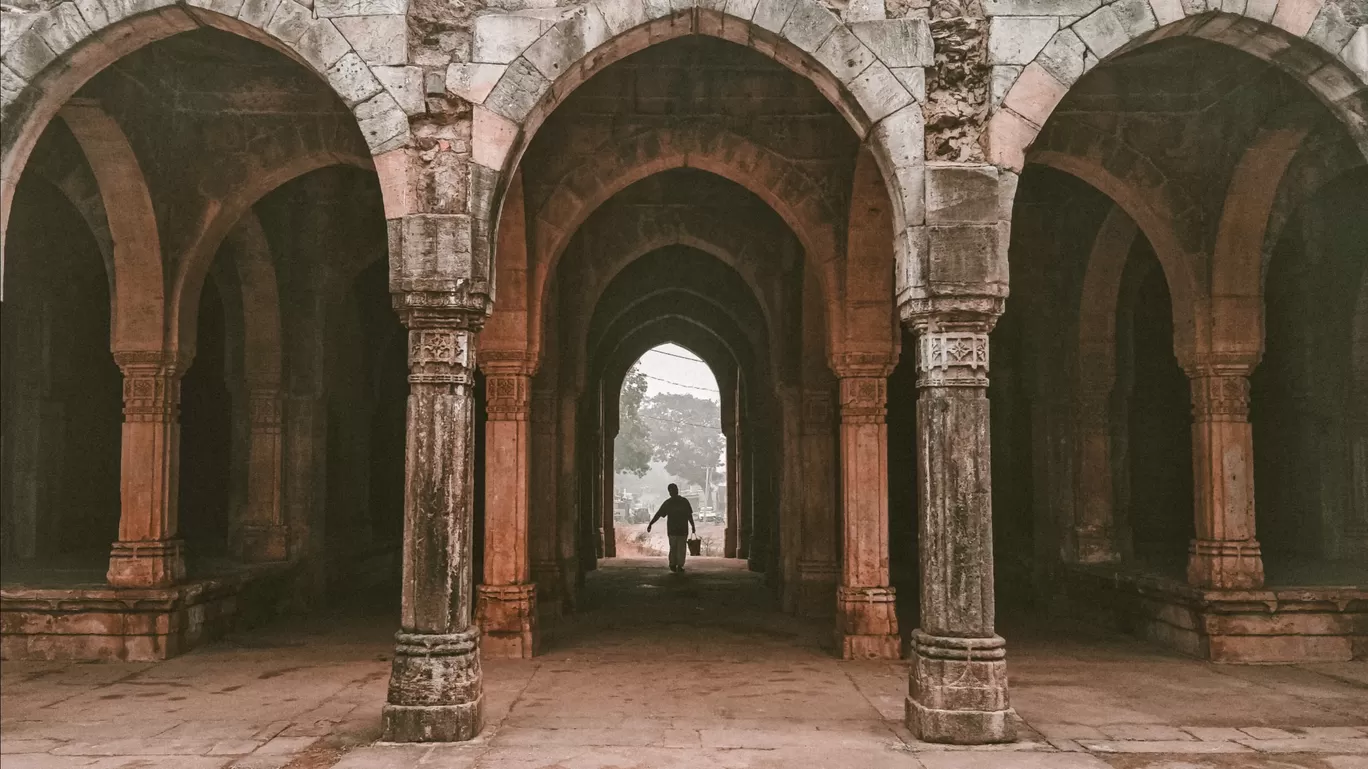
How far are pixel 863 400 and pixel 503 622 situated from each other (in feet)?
11.7

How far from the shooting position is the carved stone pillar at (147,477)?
901cm

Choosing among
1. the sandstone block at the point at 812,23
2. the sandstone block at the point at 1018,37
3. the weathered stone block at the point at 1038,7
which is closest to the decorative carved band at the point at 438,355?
the sandstone block at the point at 812,23

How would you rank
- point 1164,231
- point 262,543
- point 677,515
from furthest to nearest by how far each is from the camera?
point 677,515, point 262,543, point 1164,231

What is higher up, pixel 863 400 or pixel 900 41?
pixel 900 41

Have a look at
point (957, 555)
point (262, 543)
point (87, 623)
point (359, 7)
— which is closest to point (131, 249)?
point (87, 623)

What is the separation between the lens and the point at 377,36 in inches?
252

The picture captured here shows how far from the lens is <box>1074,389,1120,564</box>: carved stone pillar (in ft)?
37.1

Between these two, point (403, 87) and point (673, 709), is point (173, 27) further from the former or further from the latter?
point (673, 709)

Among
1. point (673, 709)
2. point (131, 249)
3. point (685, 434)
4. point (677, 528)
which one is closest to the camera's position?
point (673, 709)

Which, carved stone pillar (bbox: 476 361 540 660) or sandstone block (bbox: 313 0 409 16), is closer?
sandstone block (bbox: 313 0 409 16)

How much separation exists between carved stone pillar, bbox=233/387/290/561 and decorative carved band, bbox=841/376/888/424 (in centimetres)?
588

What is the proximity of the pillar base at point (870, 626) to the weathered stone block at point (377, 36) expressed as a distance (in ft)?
18.3

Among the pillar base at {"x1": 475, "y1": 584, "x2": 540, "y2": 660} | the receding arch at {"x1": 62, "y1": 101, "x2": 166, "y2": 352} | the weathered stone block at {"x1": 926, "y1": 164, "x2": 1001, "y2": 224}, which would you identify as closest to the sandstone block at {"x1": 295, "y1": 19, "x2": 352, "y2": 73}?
the receding arch at {"x1": 62, "y1": 101, "x2": 166, "y2": 352}

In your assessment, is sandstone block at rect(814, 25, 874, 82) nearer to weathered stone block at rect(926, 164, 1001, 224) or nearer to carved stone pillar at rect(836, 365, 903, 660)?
weathered stone block at rect(926, 164, 1001, 224)
